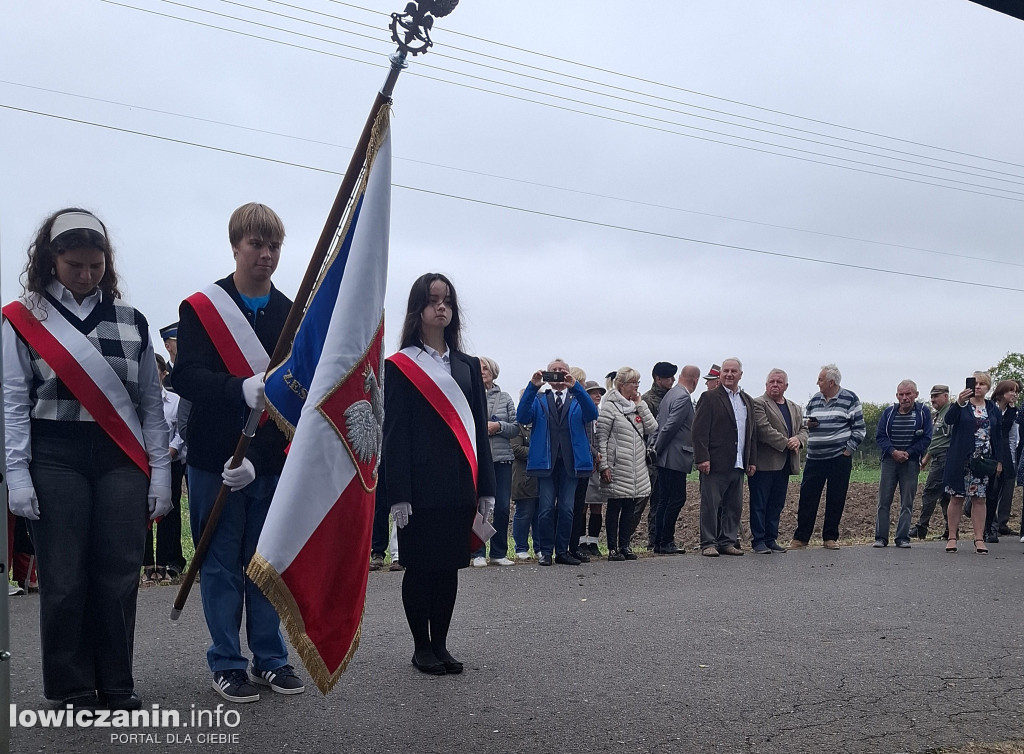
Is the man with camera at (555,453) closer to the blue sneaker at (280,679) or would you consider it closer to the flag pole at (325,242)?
the blue sneaker at (280,679)

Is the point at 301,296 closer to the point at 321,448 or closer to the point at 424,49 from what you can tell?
the point at 321,448

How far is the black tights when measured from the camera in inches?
210

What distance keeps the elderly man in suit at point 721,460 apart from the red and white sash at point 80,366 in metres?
7.80

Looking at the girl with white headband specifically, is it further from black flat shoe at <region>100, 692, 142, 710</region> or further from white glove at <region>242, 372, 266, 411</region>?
white glove at <region>242, 372, 266, 411</region>

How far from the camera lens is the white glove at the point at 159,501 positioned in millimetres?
4719

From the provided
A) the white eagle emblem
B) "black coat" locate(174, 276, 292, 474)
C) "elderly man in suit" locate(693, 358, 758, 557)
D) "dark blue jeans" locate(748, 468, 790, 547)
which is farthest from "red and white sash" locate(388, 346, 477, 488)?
"dark blue jeans" locate(748, 468, 790, 547)

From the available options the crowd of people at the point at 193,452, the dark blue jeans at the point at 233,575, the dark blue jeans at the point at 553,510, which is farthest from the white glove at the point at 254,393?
the dark blue jeans at the point at 553,510

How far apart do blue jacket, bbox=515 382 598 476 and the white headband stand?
6.28 meters

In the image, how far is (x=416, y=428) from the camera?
17.6ft

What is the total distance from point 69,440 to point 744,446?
857 cm

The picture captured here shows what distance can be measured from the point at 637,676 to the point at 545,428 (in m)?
5.27

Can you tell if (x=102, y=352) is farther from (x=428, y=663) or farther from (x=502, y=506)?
(x=502, y=506)

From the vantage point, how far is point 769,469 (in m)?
12.0

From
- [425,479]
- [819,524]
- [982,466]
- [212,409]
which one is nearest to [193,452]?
[212,409]
